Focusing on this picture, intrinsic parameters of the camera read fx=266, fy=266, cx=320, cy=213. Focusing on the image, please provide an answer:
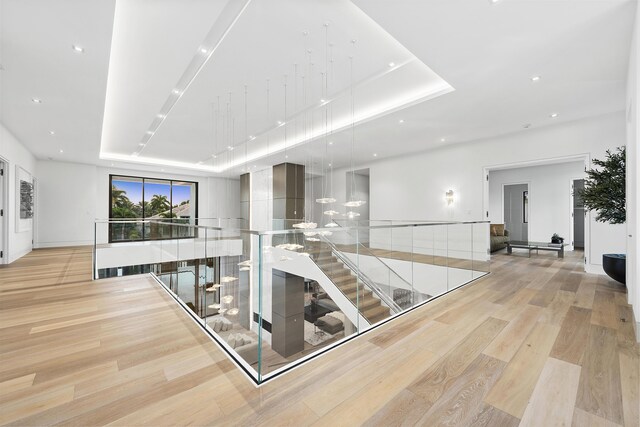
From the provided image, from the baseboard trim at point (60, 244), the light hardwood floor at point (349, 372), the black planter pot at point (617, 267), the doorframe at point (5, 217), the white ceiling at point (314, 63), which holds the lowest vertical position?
the light hardwood floor at point (349, 372)

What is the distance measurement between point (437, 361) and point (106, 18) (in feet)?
13.7

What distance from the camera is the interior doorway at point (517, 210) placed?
32.0ft

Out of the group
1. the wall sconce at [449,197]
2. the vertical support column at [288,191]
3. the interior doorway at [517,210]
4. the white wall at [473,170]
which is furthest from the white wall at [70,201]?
the interior doorway at [517,210]

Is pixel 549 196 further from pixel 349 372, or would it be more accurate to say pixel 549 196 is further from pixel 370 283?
pixel 349 372

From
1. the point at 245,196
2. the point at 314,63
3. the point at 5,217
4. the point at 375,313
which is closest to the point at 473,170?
the point at 314,63

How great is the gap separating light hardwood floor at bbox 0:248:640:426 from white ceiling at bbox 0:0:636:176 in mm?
2942

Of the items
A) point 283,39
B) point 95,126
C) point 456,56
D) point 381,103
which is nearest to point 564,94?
point 456,56

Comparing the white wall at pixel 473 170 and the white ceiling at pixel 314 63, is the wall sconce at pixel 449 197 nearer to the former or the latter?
the white wall at pixel 473 170

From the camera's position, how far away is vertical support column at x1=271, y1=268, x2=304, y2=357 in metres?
2.22

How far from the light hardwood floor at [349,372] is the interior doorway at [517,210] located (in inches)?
307

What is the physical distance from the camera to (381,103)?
498 cm

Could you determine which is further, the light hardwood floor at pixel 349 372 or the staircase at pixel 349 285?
the staircase at pixel 349 285

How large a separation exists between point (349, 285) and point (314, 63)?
297 centimetres

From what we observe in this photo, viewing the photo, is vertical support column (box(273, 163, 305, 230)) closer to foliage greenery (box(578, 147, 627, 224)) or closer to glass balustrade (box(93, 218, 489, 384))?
glass balustrade (box(93, 218, 489, 384))
